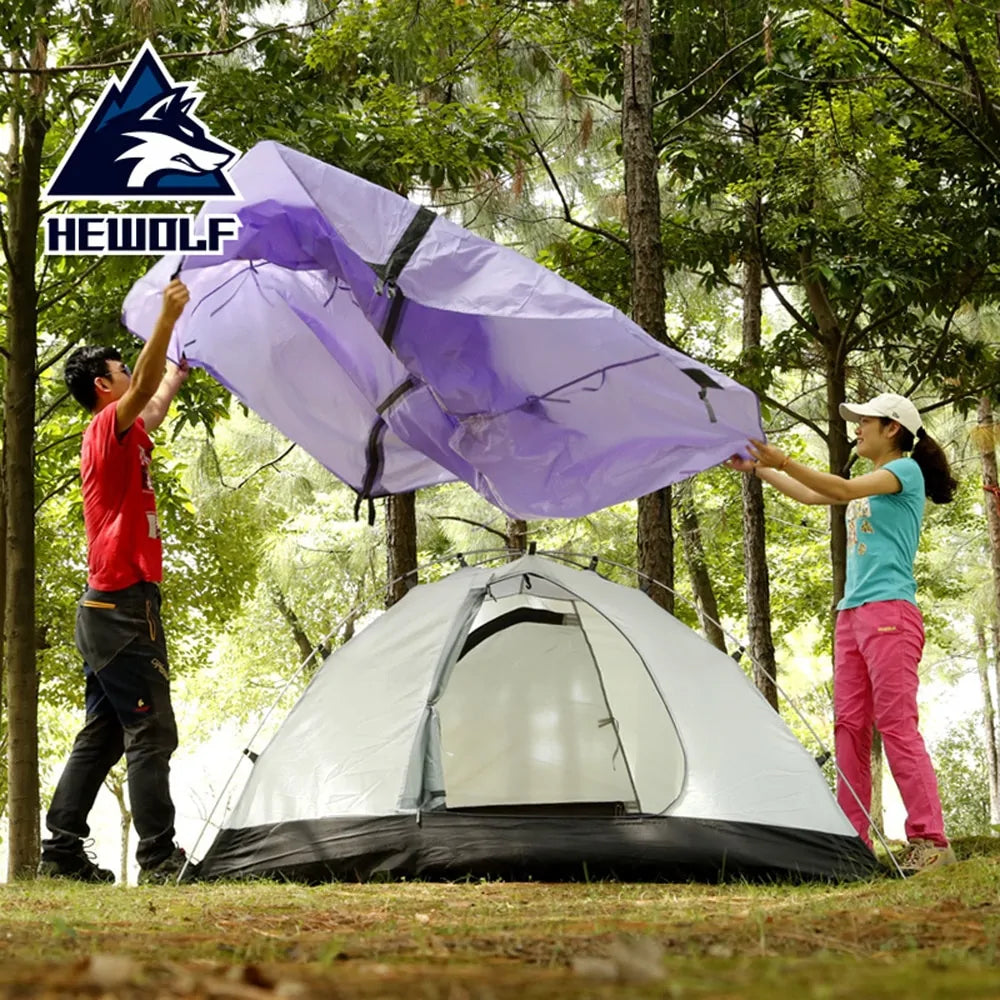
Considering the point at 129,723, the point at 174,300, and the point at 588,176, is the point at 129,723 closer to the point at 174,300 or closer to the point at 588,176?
the point at 174,300

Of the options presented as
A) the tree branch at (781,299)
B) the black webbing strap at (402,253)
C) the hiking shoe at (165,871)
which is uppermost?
the tree branch at (781,299)

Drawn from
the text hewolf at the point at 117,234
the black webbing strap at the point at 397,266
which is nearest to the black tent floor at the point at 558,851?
the black webbing strap at the point at 397,266

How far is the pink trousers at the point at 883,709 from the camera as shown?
430cm

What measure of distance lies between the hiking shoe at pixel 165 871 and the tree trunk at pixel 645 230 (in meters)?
2.61

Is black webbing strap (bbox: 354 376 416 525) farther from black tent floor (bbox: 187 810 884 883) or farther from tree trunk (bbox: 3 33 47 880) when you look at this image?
tree trunk (bbox: 3 33 47 880)

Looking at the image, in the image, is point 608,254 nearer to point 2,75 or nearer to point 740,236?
point 740,236

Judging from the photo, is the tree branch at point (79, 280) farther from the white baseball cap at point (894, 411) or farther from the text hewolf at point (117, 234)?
the white baseball cap at point (894, 411)

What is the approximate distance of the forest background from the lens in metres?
6.36

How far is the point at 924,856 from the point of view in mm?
4234

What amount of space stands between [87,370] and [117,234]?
245 centimetres

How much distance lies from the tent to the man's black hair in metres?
1.40

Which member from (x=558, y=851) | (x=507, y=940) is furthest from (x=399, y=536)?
(x=507, y=940)

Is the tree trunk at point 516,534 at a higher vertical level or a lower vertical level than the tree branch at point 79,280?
lower

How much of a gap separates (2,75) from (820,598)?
11.7 m
